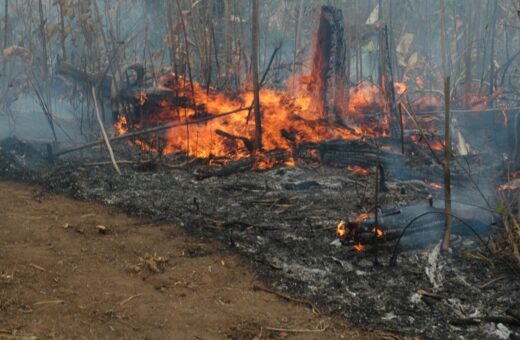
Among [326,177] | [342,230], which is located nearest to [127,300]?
[342,230]

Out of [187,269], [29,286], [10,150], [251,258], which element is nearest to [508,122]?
[251,258]

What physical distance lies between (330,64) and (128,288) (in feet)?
21.5

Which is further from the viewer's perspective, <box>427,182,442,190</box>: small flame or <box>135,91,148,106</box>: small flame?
<box>135,91,148,106</box>: small flame

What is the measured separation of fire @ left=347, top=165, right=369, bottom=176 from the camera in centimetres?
757

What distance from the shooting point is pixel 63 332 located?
9.57ft

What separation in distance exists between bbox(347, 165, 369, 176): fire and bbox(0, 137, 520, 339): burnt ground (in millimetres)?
310

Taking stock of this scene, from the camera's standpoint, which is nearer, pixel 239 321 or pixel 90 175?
pixel 239 321

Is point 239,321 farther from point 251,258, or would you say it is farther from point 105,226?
point 105,226

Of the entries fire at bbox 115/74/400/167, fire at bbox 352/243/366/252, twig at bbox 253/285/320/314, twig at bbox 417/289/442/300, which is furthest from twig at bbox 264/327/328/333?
fire at bbox 115/74/400/167

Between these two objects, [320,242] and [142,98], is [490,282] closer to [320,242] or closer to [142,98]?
[320,242]

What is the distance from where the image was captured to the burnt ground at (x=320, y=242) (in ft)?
11.6

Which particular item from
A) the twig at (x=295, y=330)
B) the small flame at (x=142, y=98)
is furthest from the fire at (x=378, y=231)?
the small flame at (x=142, y=98)

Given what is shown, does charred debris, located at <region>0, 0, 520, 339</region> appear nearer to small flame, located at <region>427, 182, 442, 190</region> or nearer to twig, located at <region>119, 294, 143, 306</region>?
small flame, located at <region>427, 182, 442, 190</region>

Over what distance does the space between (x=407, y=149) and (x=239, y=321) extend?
5.98 m
